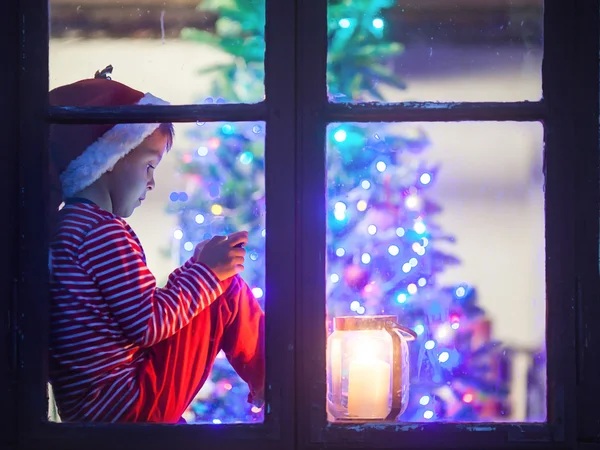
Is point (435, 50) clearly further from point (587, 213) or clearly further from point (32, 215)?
point (32, 215)

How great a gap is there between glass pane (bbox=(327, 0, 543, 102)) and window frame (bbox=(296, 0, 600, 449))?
58mm

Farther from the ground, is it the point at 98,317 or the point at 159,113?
the point at 159,113

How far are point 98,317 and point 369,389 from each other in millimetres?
744

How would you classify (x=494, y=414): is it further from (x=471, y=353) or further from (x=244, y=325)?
(x=244, y=325)

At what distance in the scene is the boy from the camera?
166 centimetres

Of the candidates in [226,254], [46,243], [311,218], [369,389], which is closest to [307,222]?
[311,218]

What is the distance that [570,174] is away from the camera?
1606mm

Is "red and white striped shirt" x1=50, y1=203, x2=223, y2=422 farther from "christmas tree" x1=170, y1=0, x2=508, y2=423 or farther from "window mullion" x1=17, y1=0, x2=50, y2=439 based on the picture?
"christmas tree" x1=170, y1=0, x2=508, y2=423

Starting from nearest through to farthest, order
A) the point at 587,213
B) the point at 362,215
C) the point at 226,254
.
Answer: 1. the point at 587,213
2. the point at 226,254
3. the point at 362,215

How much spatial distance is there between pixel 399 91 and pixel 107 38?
79 centimetres

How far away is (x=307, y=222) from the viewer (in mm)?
1615

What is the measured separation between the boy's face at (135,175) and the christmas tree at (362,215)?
0.08 metres

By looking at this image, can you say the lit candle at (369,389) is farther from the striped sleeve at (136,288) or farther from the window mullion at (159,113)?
the window mullion at (159,113)

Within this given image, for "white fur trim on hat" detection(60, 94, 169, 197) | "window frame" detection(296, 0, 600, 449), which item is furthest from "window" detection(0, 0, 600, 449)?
"white fur trim on hat" detection(60, 94, 169, 197)
